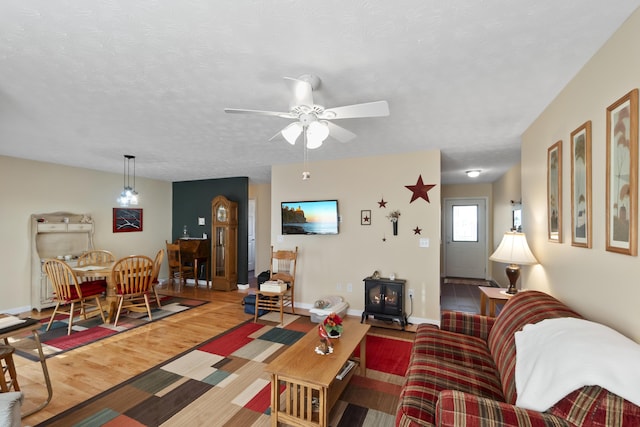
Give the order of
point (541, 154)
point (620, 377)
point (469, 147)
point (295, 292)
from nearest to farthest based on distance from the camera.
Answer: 1. point (620, 377)
2. point (541, 154)
3. point (469, 147)
4. point (295, 292)

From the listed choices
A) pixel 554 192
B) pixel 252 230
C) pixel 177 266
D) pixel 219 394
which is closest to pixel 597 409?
pixel 554 192

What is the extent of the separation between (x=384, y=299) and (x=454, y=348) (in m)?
1.78

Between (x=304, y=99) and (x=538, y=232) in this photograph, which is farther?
(x=538, y=232)

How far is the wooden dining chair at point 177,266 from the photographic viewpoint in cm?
580

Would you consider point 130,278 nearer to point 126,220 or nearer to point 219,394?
point 219,394

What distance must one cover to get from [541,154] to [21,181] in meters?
6.61

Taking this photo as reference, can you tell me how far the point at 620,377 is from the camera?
1029 millimetres

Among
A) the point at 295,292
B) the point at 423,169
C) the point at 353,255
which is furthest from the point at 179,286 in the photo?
the point at 423,169

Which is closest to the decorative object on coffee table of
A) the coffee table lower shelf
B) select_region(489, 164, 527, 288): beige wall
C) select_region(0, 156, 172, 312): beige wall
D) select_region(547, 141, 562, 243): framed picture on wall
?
the coffee table lower shelf

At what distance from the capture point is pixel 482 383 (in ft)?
A: 5.55

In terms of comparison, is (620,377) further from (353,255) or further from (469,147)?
(353,255)

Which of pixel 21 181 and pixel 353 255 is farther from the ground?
pixel 21 181

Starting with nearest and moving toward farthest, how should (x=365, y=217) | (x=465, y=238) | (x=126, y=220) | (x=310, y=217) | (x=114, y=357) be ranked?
(x=114, y=357) < (x=365, y=217) < (x=310, y=217) < (x=126, y=220) < (x=465, y=238)

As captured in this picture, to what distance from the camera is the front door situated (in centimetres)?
665
